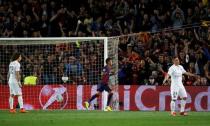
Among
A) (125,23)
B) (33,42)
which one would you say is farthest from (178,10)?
(33,42)

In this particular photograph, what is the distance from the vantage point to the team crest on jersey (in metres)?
27.7

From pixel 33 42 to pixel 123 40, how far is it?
4206 mm

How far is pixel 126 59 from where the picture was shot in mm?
28594

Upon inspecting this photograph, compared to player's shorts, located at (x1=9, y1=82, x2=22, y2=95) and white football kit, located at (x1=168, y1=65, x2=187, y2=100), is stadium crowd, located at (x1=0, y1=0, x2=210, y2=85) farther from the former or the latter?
player's shorts, located at (x1=9, y1=82, x2=22, y2=95)

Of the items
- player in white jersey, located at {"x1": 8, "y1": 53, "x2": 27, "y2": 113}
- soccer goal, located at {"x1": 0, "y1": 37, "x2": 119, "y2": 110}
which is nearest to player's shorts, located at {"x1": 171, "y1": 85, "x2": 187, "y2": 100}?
soccer goal, located at {"x1": 0, "y1": 37, "x2": 119, "y2": 110}

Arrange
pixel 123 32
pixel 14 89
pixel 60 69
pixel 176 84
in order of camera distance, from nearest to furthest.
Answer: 1. pixel 176 84
2. pixel 14 89
3. pixel 60 69
4. pixel 123 32

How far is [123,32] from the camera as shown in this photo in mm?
30719

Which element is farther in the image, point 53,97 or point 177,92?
point 53,97

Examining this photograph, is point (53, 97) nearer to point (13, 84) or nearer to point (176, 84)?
point (13, 84)

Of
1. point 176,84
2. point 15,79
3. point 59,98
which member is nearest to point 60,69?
point 59,98

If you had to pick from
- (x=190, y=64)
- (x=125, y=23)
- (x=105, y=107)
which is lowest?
(x=105, y=107)

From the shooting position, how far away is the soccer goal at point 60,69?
27.6 meters

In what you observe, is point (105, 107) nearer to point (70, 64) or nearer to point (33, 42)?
point (70, 64)

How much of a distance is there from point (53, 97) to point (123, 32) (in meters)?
5.20
